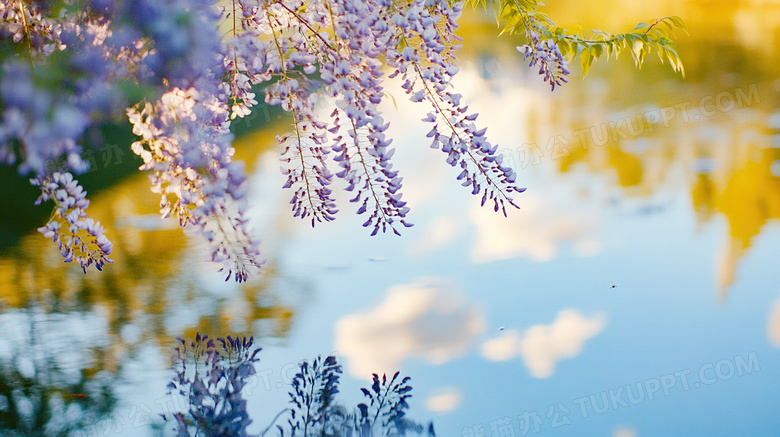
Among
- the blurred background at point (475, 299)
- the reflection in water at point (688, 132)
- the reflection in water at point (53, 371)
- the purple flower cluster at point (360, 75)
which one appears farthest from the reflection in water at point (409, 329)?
the purple flower cluster at point (360, 75)

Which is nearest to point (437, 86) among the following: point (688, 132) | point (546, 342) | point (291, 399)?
point (291, 399)

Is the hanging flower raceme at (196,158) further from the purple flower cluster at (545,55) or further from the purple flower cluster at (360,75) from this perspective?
the purple flower cluster at (545,55)

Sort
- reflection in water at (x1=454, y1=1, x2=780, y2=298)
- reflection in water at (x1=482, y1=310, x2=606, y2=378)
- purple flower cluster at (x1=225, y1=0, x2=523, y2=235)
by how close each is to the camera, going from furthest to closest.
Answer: reflection in water at (x1=454, y1=1, x2=780, y2=298) → reflection in water at (x1=482, y1=310, x2=606, y2=378) → purple flower cluster at (x1=225, y1=0, x2=523, y2=235)

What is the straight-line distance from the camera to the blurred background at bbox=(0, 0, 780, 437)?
6.05ft

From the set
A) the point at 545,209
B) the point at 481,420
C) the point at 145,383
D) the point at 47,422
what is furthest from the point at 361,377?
the point at 545,209

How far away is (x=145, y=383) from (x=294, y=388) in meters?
0.45

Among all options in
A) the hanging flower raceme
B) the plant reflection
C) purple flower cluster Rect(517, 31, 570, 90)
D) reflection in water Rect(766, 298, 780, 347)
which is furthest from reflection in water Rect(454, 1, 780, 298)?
the hanging flower raceme

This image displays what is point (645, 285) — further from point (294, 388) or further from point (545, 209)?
point (294, 388)

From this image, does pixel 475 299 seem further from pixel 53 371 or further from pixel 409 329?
pixel 53 371

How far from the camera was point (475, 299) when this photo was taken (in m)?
2.45

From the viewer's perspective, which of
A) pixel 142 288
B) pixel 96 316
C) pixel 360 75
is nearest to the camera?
pixel 360 75

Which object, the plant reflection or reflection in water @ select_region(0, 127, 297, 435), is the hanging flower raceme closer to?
the plant reflection

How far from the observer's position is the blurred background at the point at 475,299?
1843 millimetres

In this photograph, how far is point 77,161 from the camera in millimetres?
821
